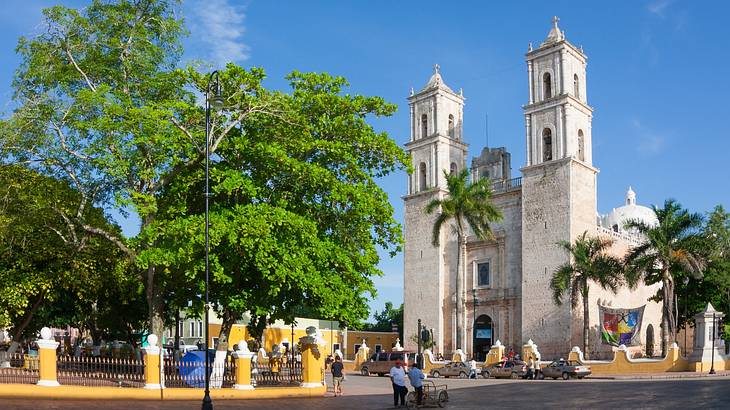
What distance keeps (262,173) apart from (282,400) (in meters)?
7.02

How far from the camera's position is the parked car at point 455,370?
4010 cm

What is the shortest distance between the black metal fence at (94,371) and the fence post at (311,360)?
505 cm

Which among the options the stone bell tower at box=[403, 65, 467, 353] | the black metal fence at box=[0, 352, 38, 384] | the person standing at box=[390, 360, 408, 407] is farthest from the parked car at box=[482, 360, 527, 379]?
the black metal fence at box=[0, 352, 38, 384]

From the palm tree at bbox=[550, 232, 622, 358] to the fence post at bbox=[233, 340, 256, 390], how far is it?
27.4 meters

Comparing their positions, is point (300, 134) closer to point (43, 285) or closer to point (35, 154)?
point (35, 154)

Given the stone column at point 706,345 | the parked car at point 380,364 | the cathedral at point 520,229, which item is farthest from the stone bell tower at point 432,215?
the stone column at point 706,345

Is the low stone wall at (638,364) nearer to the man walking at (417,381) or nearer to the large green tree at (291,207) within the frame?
the large green tree at (291,207)

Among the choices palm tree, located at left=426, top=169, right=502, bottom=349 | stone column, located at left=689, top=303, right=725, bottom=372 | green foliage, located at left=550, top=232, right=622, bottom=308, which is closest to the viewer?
stone column, located at left=689, top=303, right=725, bottom=372

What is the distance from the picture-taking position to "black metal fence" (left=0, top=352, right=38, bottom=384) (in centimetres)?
2039

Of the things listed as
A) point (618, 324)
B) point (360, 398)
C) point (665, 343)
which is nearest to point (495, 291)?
point (618, 324)

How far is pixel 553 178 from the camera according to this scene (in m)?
51.5

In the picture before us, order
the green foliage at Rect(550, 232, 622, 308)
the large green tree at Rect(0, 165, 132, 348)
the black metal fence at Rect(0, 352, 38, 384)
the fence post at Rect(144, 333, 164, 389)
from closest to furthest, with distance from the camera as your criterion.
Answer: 1. the black metal fence at Rect(0, 352, 38, 384)
2. the fence post at Rect(144, 333, 164, 389)
3. the large green tree at Rect(0, 165, 132, 348)
4. the green foliage at Rect(550, 232, 622, 308)

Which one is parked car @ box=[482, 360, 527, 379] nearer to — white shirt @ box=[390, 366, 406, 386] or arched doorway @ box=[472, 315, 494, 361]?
arched doorway @ box=[472, 315, 494, 361]

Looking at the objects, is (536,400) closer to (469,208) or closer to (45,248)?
(45,248)
